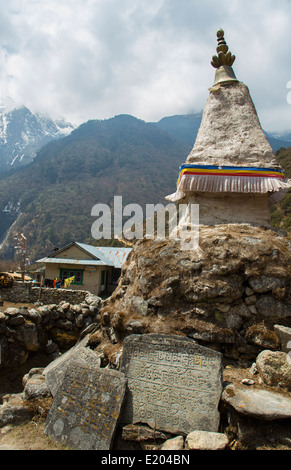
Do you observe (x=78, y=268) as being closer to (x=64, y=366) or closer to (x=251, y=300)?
(x=64, y=366)

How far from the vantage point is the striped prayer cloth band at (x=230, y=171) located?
778 centimetres

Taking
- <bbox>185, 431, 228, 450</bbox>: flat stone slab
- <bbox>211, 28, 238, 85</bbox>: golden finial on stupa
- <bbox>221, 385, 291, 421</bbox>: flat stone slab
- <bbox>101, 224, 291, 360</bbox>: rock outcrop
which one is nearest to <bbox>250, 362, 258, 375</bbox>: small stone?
<bbox>101, 224, 291, 360</bbox>: rock outcrop

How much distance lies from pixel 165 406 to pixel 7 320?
8.51 m

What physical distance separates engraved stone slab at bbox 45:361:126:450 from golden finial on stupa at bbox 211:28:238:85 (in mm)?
9025

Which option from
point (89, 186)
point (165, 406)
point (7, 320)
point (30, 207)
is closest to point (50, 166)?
point (89, 186)

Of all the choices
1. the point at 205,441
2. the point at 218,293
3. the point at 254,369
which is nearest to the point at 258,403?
the point at 205,441

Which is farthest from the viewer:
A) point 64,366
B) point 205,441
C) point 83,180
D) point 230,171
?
point 83,180

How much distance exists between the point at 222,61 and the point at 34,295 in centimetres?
1472

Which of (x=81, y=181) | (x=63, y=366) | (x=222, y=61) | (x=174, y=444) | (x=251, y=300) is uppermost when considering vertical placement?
(x=81, y=181)

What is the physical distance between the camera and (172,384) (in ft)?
15.8

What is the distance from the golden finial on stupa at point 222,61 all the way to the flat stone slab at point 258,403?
28.5ft

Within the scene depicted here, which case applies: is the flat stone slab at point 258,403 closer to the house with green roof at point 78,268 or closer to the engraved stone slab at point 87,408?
the engraved stone slab at point 87,408

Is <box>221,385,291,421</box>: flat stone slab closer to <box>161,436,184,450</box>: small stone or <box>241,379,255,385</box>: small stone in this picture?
<box>241,379,255,385</box>: small stone

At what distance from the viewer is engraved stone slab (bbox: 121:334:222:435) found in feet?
14.9
